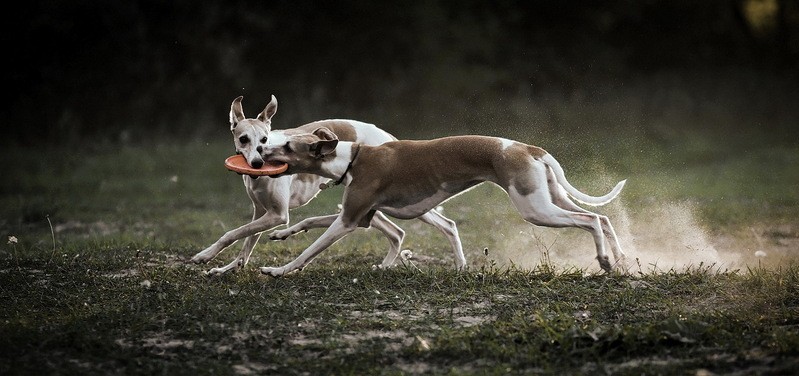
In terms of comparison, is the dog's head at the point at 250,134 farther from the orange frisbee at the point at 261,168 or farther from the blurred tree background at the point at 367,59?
the blurred tree background at the point at 367,59

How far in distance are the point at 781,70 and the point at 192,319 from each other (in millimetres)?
17036

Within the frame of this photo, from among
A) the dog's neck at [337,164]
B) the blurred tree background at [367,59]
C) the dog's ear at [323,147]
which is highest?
the blurred tree background at [367,59]

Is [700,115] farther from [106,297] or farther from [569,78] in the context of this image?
[106,297]

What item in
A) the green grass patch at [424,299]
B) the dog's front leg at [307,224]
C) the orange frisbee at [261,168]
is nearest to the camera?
the green grass patch at [424,299]

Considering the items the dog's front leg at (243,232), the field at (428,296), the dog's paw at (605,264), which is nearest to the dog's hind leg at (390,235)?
the field at (428,296)

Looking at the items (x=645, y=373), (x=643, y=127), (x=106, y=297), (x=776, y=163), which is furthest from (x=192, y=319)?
(x=643, y=127)

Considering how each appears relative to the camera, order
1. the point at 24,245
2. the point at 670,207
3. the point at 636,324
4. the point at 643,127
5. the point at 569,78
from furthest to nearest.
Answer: the point at 569,78, the point at 643,127, the point at 670,207, the point at 24,245, the point at 636,324

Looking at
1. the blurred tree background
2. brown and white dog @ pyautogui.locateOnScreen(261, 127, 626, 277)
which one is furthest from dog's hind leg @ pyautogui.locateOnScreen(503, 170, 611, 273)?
the blurred tree background

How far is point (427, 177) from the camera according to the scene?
7570 mm

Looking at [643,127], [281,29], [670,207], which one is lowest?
[670,207]

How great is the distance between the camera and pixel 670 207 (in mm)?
11195

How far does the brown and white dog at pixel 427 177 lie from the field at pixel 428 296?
1.22 feet

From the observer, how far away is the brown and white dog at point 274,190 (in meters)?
7.87

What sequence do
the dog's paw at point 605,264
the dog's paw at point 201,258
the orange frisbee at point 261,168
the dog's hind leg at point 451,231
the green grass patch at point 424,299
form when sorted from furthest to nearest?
the dog's hind leg at point 451,231 → the dog's paw at point 201,258 → the orange frisbee at point 261,168 → the dog's paw at point 605,264 → the green grass patch at point 424,299
